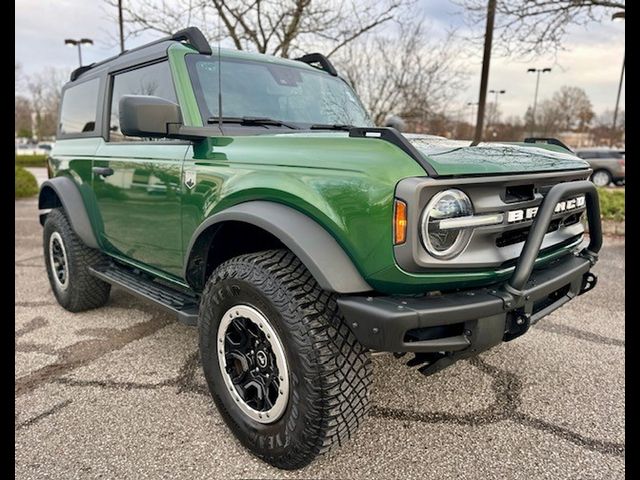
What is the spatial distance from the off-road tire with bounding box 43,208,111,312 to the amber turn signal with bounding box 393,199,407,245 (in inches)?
123

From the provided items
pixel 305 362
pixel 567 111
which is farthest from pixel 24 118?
pixel 305 362

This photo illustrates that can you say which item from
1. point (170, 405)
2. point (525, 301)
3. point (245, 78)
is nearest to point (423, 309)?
point (525, 301)

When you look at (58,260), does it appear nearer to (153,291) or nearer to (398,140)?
(153,291)

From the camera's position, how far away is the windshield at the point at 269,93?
9.37ft

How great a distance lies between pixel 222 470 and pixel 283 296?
860 mm

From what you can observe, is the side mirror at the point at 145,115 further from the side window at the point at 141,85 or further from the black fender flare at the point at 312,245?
the black fender flare at the point at 312,245

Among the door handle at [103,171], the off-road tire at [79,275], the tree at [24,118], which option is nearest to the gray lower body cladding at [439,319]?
the door handle at [103,171]

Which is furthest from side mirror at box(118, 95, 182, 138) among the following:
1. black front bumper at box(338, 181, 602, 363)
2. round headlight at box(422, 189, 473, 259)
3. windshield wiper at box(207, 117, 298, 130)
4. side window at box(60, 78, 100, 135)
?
side window at box(60, 78, 100, 135)

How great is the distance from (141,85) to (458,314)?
2720 millimetres

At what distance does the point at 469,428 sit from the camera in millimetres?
2490

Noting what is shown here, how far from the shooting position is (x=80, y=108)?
433 cm

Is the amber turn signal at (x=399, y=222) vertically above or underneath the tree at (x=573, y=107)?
underneath
